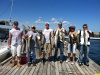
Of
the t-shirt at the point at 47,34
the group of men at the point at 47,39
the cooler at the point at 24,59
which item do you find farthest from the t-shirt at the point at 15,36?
the t-shirt at the point at 47,34

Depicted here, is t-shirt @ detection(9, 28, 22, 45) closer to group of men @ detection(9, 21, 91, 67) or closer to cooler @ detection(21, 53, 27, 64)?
group of men @ detection(9, 21, 91, 67)

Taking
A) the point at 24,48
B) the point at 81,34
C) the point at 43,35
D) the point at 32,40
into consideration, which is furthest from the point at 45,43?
the point at 81,34

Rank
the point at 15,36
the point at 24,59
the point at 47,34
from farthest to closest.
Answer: the point at 24,59, the point at 47,34, the point at 15,36

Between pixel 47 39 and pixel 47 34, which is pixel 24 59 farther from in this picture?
pixel 47 34

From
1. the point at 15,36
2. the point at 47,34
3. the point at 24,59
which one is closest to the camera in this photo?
the point at 15,36

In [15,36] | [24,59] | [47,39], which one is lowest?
[24,59]

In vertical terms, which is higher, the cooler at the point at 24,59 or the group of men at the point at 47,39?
the group of men at the point at 47,39

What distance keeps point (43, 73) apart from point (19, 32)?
7.53 feet

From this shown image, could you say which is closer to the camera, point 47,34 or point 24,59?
point 47,34

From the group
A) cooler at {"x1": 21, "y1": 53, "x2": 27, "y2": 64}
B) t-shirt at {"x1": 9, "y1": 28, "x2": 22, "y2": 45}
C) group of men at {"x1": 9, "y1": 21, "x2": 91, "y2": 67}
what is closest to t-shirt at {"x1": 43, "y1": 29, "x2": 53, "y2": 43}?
group of men at {"x1": 9, "y1": 21, "x2": 91, "y2": 67}

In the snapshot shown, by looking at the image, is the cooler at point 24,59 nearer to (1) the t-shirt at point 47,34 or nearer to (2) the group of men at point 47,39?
(2) the group of men at point 47,39

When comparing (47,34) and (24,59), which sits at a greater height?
(47,34)

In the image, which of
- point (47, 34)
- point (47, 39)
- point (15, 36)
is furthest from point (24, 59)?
point (47, 34)

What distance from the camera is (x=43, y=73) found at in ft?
12.6
